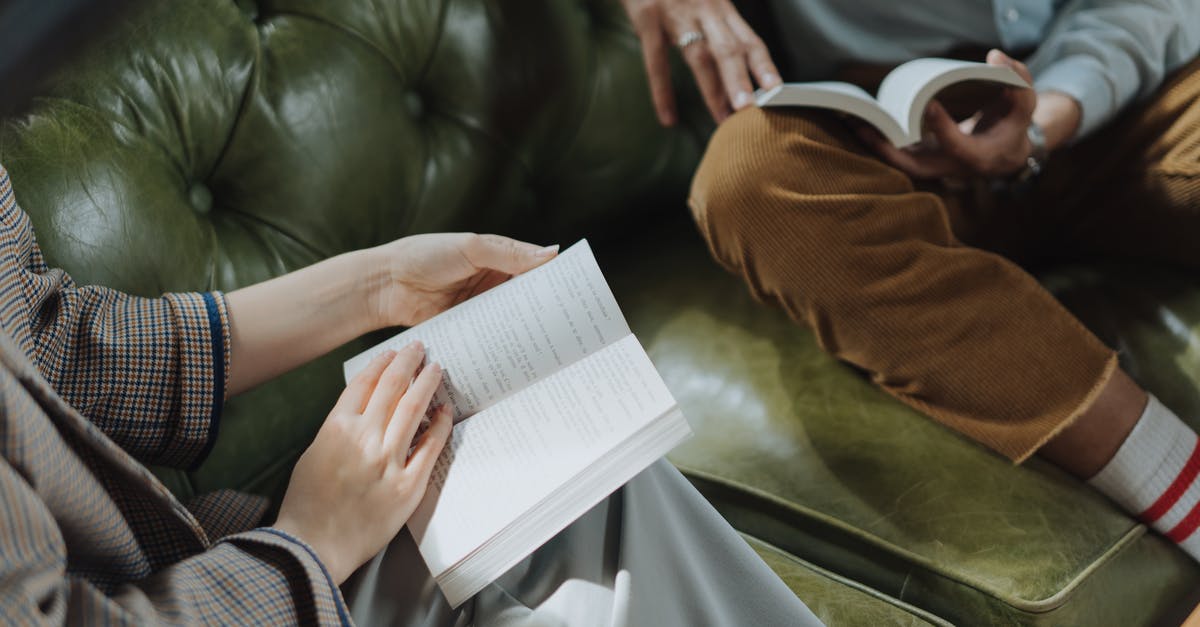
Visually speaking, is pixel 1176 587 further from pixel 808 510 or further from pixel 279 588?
pixel 279 588

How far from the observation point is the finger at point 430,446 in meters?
0.54

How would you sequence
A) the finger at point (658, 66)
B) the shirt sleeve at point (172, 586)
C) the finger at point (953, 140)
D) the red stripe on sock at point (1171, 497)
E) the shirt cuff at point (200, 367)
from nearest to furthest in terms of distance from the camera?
the shirt sleeve at point (172, 586)
the shirt cuff at point (200, 367)
the red stripe on sock at point (1171, 497)
the finger at point (953, 140)
the finger at point (658, 66)

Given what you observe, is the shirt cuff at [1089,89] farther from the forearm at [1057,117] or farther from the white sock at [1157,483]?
the white sock at [1157,483]

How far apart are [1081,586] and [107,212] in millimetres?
767

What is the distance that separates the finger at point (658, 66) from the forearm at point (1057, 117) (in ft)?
1.19

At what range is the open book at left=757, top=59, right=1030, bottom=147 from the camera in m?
0.75

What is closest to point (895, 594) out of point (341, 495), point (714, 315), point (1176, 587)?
point (1176, 587)

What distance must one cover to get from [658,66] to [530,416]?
522 mm

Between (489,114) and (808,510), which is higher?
(489,114)

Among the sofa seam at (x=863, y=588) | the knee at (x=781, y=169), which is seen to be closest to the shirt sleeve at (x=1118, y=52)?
the knee at (x=781, y=169)

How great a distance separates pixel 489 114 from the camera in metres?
0.92

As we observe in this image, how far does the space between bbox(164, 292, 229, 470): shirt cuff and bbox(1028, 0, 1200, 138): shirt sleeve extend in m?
0.80

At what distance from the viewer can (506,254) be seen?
2.14ft

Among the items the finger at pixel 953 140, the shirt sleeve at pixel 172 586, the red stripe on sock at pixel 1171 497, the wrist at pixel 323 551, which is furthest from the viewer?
the finger at pixel 953 140
